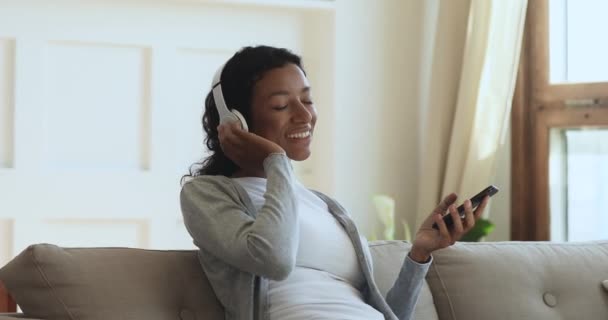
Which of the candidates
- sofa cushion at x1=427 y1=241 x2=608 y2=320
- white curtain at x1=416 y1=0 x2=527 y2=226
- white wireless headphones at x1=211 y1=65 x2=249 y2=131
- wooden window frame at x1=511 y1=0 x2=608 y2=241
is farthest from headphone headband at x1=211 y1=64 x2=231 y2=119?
wooden window frame at x1=511 y1=0 x2=608 y2=241

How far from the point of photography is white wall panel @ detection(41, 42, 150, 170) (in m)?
3.61

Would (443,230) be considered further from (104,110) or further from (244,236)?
(104,110)

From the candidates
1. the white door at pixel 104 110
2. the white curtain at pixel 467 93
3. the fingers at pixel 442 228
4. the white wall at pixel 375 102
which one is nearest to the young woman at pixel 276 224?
the fingers at pixel 442 228

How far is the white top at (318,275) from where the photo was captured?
5.99ft

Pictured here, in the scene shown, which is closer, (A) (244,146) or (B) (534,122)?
(A) (244,146)

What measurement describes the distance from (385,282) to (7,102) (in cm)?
189

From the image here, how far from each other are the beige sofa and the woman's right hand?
22 centimetres

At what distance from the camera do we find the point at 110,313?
1818 millimetres

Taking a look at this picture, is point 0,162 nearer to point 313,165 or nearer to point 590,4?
point 313,165

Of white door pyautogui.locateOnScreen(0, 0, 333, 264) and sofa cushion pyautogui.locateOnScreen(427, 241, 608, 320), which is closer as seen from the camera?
sofa cushion pyautogui.locateOnScreen(427, 241, 608, 320)

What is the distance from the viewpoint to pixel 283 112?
1997 millimetres

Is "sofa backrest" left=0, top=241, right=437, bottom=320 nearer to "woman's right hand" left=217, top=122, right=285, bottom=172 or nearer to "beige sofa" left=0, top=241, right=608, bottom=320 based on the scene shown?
"beige sofa" left=0, top=241, right=608, bottom=320

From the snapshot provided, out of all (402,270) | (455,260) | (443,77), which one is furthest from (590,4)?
(402,270)

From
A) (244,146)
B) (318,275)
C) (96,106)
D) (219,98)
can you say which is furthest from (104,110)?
(318,275)
